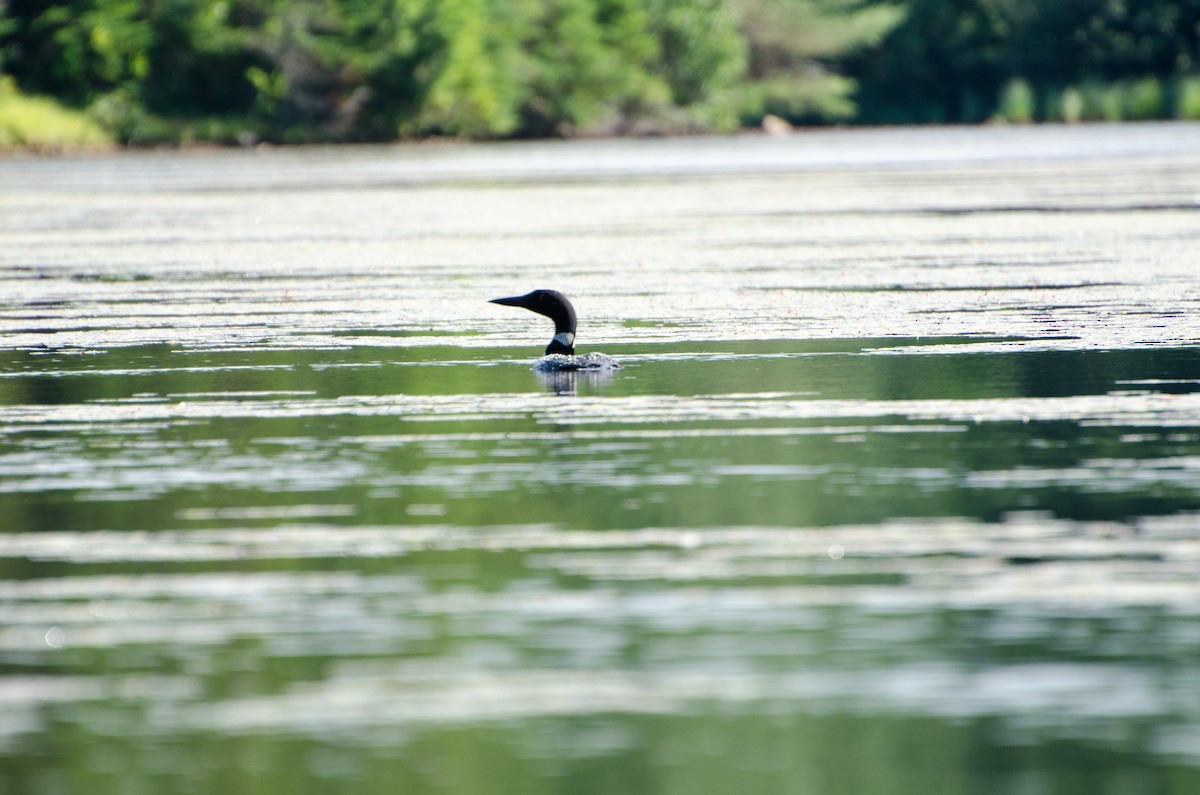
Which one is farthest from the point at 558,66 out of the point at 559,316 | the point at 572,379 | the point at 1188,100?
the point at 572,379

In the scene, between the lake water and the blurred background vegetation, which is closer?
the lake water

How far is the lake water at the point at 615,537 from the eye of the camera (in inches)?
221

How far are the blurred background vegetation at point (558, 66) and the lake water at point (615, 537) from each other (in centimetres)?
5127

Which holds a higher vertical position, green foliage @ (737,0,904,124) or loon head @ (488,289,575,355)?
loon head @ (488,289,575,355)

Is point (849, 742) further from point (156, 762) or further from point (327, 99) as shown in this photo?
point (327, 99)

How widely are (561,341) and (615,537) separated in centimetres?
515

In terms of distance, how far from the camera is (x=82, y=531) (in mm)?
8352

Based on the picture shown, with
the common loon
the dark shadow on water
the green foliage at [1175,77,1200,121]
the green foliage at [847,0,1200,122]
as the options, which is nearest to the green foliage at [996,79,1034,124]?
the green foliage at [847,0,1200,122]

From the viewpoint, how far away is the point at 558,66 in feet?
249

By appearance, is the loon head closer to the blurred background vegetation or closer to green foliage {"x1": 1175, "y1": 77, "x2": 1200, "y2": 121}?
the blurred background vegetation

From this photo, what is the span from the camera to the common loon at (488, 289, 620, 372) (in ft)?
42.1

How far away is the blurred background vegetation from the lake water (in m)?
51.3

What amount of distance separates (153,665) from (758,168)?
138 feet

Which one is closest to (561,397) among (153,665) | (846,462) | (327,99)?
(846,462)
